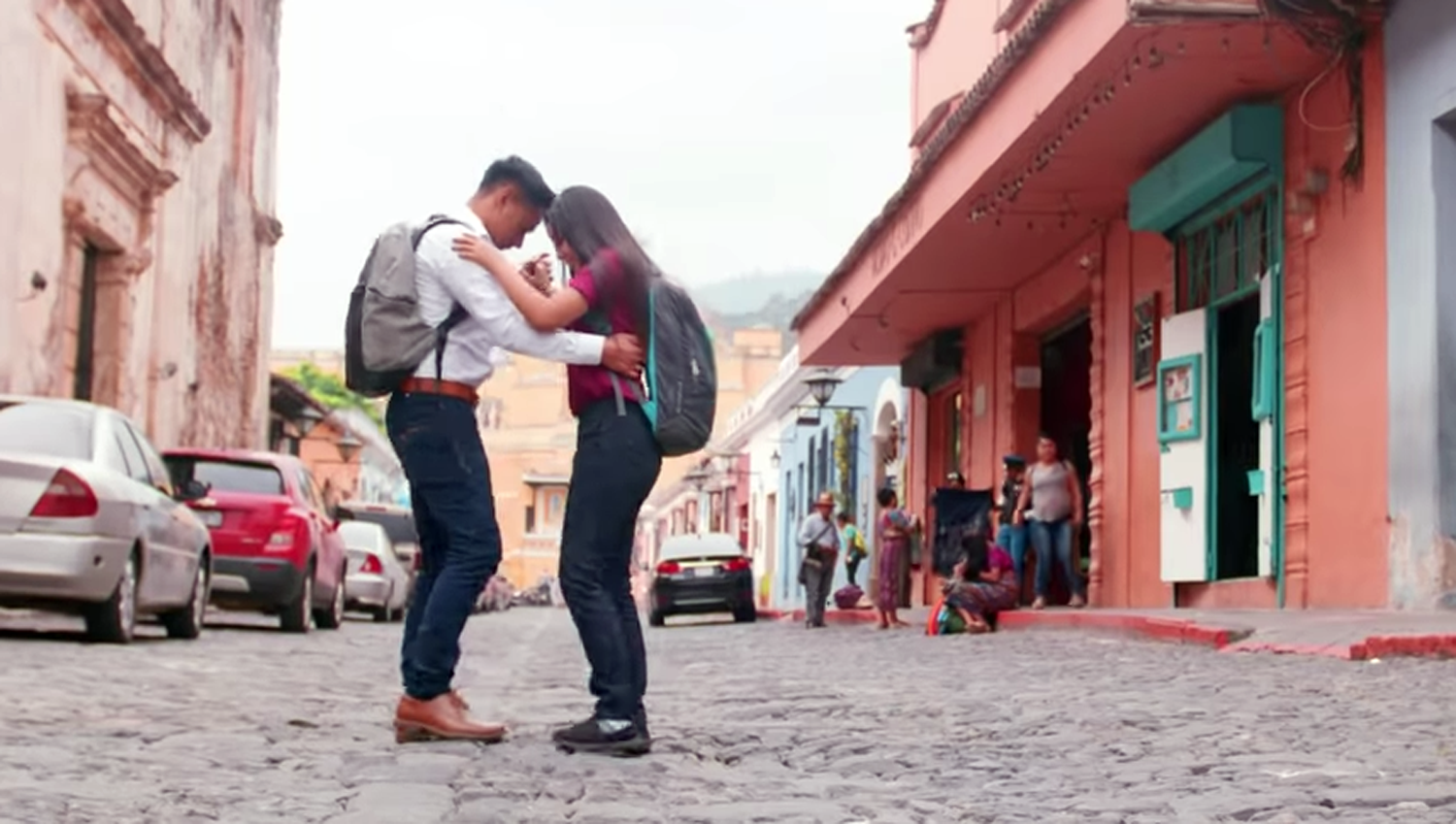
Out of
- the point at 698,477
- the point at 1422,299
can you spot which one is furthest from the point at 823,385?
the point at 698,477

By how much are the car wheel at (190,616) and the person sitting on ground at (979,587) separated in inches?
219

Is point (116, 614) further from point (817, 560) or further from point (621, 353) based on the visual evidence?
point (817, 560)

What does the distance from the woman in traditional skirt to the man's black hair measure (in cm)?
1228

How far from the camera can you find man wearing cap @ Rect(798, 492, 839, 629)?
2089 cm

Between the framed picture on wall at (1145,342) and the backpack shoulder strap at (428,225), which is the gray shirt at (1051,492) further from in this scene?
the backpack shoulder strap at (428,225)

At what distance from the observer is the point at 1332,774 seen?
4.93 meters

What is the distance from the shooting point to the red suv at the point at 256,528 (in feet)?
53.1

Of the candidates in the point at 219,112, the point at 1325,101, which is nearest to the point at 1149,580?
the point at 1325,101

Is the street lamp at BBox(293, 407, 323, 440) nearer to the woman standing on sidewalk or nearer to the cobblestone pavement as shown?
the woman standing on sidewalk

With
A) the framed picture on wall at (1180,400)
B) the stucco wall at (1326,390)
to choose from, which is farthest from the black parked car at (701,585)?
the framed picture on wall at (1180,400)

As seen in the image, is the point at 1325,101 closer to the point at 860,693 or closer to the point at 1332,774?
the point at 860,693

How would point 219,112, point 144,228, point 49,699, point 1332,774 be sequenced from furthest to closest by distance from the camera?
1. point 219,112
2. point 144,228
3. point 49,699
4. point 1332,774

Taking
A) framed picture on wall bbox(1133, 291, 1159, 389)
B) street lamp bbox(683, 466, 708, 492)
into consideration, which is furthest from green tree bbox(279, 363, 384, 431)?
framed picture on wall bbox(1133, 291, 1159, 389)

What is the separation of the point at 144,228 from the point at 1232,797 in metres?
19.5
